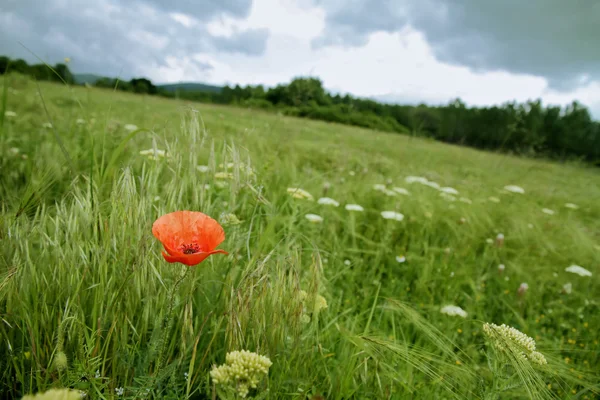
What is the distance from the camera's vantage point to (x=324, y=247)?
7.65 feet

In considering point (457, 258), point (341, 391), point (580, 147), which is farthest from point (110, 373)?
Result: point (580, 147)

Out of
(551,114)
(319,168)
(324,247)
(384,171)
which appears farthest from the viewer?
(551,114)

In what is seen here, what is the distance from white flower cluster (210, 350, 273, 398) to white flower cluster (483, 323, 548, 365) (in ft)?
1.89

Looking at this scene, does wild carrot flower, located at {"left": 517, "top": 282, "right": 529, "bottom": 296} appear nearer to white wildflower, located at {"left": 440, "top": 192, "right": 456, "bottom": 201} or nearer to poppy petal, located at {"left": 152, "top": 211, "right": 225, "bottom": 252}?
white wildflower, located at {"left": 440, "top": 192, "right": 456, "bottom": 201}

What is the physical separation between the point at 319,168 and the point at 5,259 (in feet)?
14.1

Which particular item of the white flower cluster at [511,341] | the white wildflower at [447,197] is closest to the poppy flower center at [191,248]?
the white flower cluster at [511,341]

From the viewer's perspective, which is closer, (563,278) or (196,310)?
(196,310)

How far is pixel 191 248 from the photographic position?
2.65ft

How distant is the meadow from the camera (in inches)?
35.0

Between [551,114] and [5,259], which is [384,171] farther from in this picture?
[551,114]

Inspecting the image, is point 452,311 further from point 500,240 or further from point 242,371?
point 242,371

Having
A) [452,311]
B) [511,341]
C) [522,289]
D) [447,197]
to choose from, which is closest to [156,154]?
[511,341]

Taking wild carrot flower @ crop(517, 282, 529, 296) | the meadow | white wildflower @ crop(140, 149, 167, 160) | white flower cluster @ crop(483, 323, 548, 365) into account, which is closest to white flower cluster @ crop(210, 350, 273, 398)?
the meadow

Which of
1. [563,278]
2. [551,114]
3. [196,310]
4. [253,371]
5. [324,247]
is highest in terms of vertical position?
[551,114]
